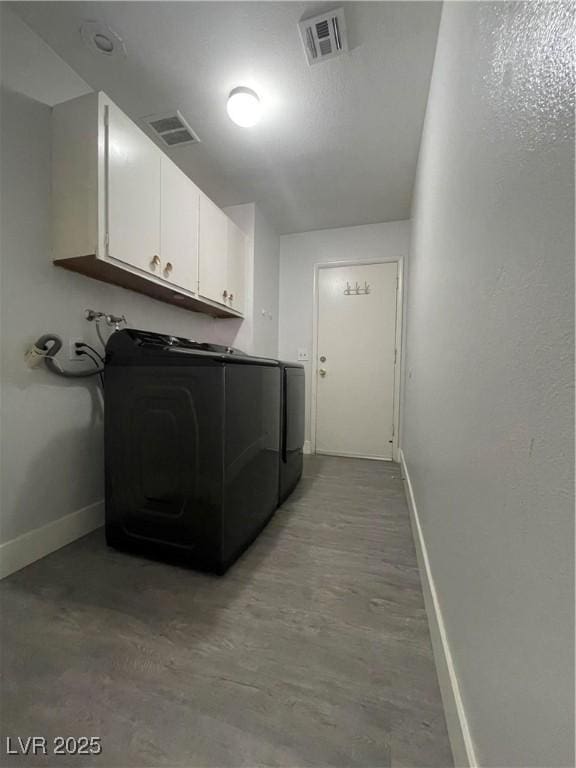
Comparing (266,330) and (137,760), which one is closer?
(137,760)

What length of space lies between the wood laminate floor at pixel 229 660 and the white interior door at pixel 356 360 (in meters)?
1.72

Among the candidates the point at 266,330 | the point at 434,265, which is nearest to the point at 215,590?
the point at 434,265

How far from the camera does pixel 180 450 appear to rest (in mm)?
1249

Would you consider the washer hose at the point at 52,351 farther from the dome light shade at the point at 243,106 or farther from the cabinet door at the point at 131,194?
the dome light shade at the point at 243,106

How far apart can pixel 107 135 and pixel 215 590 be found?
2.10 metres

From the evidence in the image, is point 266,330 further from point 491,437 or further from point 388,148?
point 491,437

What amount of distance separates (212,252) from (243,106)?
34.5 inches

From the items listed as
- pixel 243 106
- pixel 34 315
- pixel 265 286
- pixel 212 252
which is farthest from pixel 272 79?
pixel 34 315

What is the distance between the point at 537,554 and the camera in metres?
0.39

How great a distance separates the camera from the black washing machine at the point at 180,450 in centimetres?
121

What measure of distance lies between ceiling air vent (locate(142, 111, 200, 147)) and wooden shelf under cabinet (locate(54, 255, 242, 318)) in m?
1.04

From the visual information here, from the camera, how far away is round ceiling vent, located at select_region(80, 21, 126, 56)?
1.32 meters

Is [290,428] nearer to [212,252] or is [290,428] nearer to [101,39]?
[212,252]

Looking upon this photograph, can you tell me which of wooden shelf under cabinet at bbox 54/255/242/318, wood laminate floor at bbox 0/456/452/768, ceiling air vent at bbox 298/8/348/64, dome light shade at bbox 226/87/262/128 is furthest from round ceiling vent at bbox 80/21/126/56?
wood laminate floor at bbox 0/456/452/768
